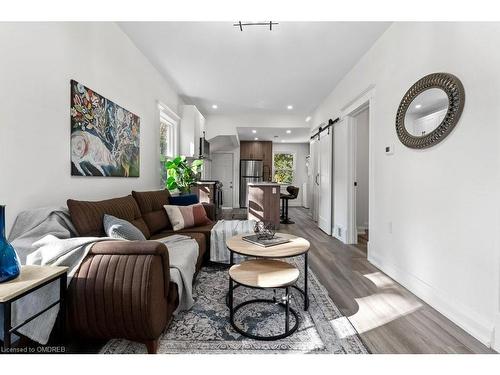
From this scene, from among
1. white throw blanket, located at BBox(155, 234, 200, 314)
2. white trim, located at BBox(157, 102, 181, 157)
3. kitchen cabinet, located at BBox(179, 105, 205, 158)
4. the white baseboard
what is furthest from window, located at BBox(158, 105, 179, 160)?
the white baseboard

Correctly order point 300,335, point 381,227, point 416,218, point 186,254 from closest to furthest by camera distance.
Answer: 1. point 300,335
2. point 186,254
3. point 416,218
4. point 381,227

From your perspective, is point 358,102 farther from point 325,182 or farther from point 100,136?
point 100,136

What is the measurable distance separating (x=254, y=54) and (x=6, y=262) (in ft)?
10.6

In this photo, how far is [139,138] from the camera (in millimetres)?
3160

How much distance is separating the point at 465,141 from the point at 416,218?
0.81m

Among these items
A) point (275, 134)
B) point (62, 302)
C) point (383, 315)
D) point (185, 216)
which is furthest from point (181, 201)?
point (275, 134)

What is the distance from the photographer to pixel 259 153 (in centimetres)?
814

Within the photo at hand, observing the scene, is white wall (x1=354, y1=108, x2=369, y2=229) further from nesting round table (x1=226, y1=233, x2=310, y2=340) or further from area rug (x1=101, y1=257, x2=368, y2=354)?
nesting round table (x1=226, y1=233, x2=310, y2=340)

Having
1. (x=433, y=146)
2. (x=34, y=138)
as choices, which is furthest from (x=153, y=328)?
(x=433, y=146)

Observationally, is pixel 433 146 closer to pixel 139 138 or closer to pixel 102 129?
pixel 102 129

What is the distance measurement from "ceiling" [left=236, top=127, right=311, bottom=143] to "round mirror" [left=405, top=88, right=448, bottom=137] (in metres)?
4.27

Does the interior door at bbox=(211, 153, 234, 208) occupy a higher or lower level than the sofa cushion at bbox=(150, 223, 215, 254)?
higher

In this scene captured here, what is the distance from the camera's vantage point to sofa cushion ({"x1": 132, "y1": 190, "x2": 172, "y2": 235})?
266 centimetres

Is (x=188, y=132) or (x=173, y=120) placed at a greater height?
(x=173, y=120)
